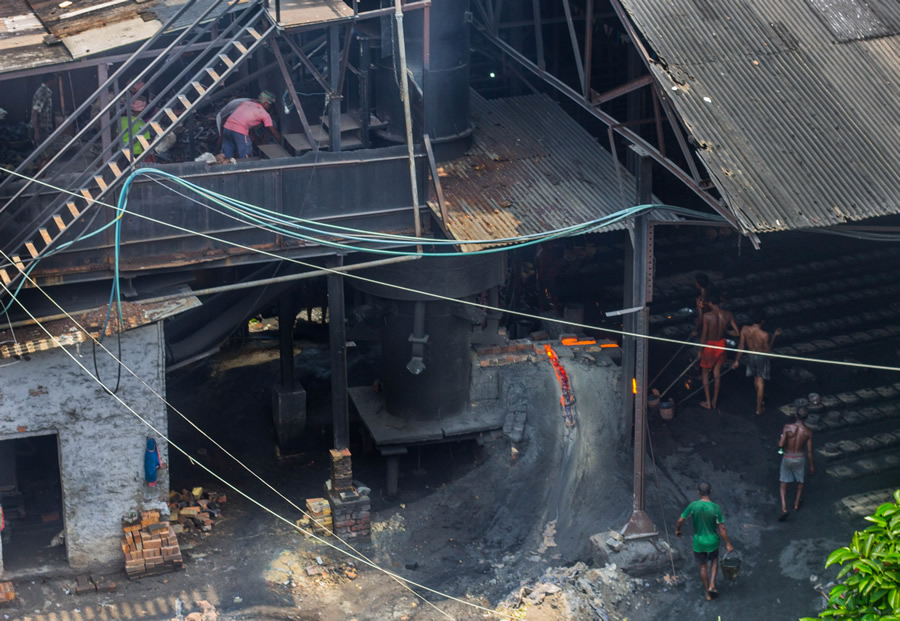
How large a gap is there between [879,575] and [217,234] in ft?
32.7

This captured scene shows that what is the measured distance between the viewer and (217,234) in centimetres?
1641

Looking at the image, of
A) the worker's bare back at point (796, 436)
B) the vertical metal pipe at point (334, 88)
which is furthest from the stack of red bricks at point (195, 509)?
the worker's bare back at point (796, 436)

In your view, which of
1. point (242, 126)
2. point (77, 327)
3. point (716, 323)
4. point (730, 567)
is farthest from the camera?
point (716, 323)

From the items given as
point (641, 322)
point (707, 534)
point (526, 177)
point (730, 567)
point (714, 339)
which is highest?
point (526, 177)

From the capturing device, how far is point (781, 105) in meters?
16.6

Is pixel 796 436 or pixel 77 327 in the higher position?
pixel 77 327

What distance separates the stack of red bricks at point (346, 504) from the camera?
703 inches

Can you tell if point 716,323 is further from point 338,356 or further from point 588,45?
point 338,356

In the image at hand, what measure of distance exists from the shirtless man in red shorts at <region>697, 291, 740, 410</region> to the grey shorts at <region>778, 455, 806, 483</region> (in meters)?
2.61

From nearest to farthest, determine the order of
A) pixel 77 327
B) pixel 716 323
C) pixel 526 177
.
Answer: pixel 77 327 < pixel 526 177 < pixel 716 323

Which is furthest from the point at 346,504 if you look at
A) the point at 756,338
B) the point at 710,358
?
the point at 756,338

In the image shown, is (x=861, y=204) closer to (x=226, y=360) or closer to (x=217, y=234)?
(x=217, y=234)

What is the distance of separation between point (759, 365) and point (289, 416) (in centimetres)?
774

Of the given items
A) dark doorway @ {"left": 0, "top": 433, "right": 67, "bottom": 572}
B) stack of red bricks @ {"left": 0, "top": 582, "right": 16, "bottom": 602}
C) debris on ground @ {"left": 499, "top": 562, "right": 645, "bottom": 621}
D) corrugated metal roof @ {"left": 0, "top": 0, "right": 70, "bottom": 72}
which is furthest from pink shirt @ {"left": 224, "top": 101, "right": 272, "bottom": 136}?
debris on ground @ {"left": 499, "top": 562, "right": 645, "bottom": 621}
